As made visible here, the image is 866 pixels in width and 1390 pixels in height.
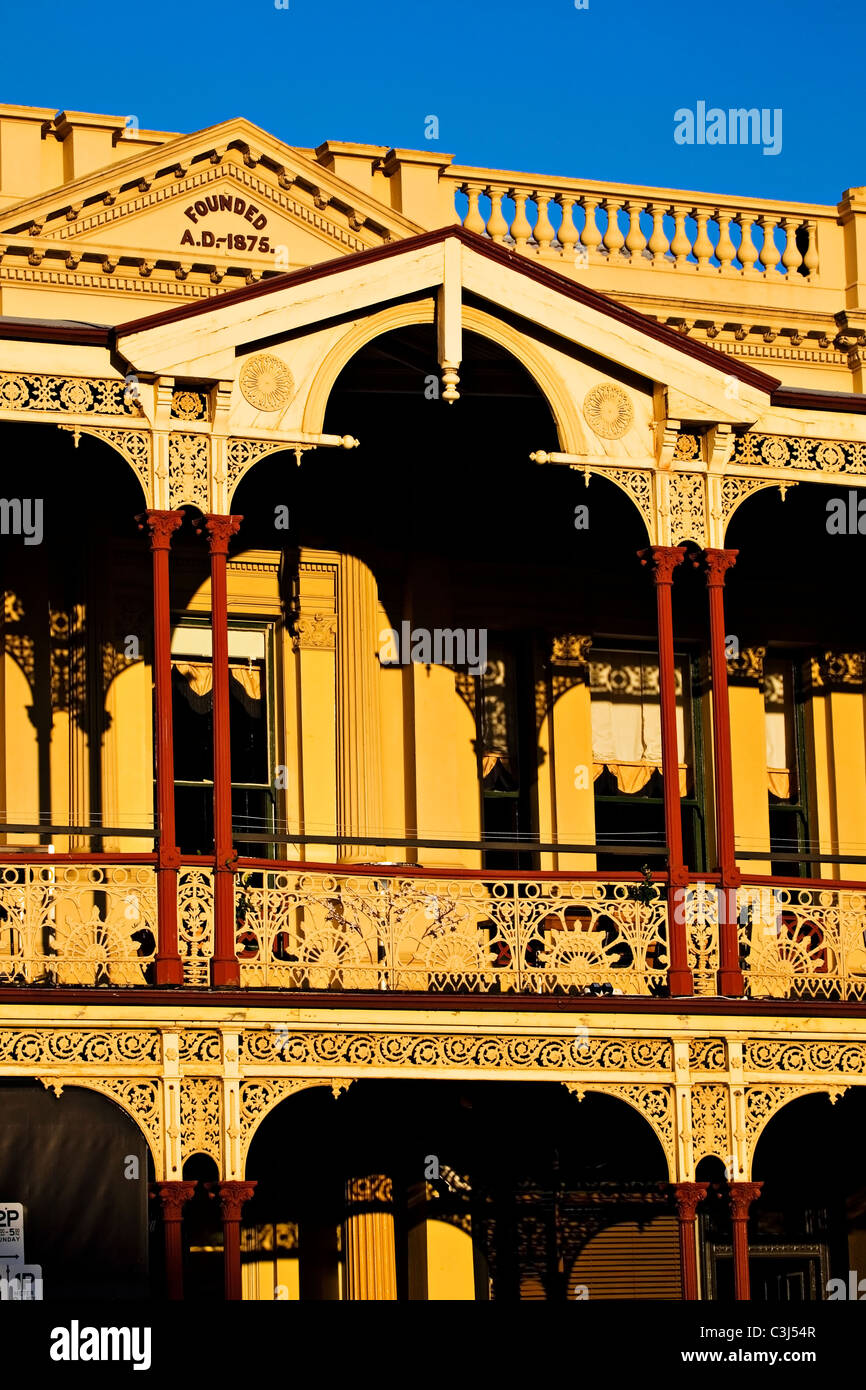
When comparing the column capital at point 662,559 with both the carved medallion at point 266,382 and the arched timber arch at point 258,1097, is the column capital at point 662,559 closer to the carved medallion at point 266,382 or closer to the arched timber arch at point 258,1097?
the carved medallion at point 266,382

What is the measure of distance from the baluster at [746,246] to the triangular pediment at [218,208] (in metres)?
3.09

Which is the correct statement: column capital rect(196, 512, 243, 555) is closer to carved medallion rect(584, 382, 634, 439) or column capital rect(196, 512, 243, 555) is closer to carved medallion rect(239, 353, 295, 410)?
carved medallion rect(239, 353, 295, 410)

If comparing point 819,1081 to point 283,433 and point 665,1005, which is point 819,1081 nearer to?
point 665,1005

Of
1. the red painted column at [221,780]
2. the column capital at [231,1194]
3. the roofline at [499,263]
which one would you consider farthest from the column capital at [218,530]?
the column capital at [231,1194]

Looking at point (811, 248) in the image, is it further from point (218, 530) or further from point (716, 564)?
point (218, 530)

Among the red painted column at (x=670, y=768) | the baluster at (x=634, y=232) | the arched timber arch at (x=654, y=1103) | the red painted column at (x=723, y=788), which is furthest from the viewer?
the baluster at (x=634, y=232)

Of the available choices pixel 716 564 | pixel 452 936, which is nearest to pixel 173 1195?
pixel 452 936

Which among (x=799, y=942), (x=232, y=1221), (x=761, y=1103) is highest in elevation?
(x=799, y=942)

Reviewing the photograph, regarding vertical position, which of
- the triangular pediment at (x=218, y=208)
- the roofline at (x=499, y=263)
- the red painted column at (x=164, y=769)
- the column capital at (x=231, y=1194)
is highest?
the triangular pediment at (x=218, y=208)

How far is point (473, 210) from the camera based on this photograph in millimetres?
23375

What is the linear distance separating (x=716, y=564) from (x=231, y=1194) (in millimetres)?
5716

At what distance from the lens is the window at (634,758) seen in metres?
23.4
